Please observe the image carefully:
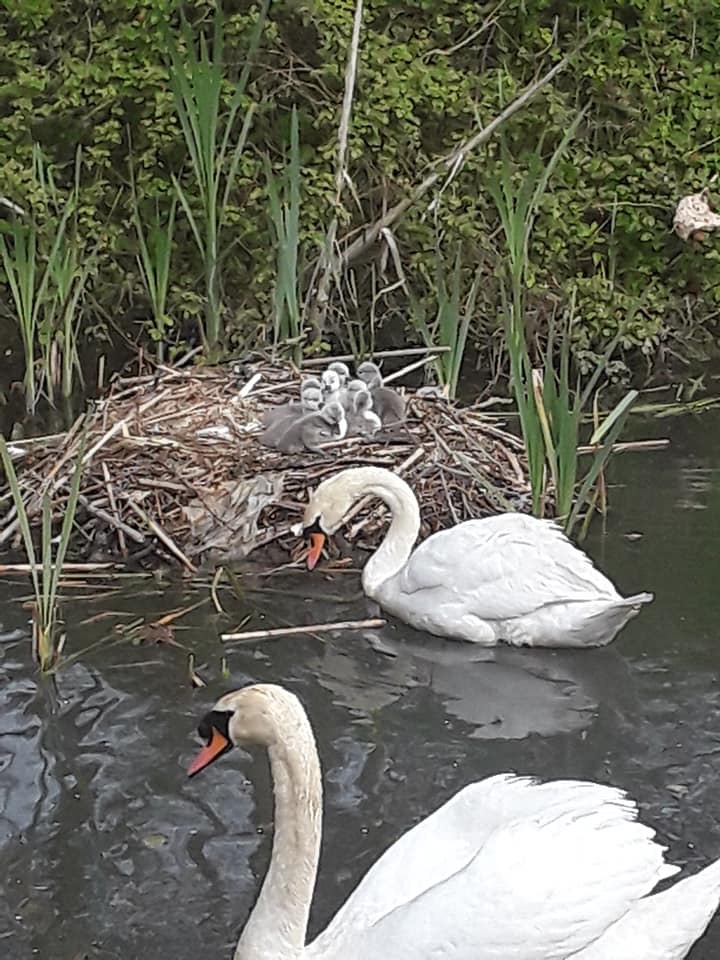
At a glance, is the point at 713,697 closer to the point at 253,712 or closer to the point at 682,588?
the point at 682,588

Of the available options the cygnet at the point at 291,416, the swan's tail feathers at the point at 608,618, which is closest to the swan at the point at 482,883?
the swan's tail feathers at the point at 608,618

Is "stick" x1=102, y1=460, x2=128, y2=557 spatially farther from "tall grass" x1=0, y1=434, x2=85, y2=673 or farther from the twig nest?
the twig nest

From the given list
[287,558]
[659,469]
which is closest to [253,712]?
[287,558]

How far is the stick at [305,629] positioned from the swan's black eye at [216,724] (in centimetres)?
185

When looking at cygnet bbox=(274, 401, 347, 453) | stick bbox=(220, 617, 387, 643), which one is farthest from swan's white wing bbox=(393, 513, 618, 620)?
cygnet bbox=(274, 401, 347, 453)

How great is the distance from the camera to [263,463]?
20.9 ft

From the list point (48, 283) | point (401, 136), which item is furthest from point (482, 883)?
point (401, 136)

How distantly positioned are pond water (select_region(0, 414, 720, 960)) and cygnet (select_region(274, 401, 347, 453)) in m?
0.69

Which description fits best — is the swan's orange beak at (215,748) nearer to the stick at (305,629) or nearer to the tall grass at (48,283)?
the stick at (305,629)

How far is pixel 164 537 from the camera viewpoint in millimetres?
5992

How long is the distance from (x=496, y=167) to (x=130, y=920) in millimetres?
7311

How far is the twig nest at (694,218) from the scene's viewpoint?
10.4 meters

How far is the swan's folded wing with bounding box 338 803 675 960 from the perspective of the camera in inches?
122

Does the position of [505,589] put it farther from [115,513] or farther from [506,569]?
[115,513]
